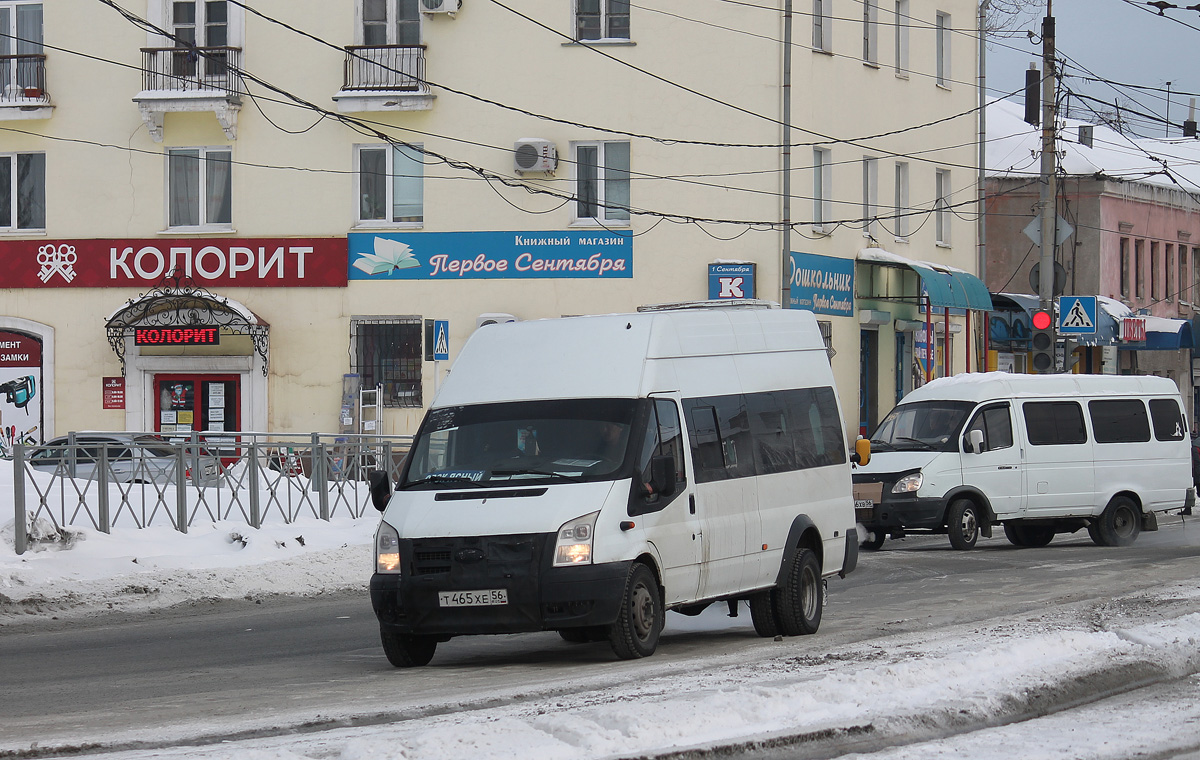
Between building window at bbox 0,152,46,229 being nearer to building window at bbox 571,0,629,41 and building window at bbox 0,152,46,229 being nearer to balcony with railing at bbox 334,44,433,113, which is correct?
balcony with railing at bbox 334,44,433,113

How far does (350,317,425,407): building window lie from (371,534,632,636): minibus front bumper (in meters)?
22.0

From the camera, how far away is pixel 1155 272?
182 ft

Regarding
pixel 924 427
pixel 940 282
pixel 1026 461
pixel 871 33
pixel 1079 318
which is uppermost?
pixel 871 33

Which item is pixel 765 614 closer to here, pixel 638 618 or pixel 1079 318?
pixel 638 618

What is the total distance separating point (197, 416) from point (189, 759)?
2677 cm

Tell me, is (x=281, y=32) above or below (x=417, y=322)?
above

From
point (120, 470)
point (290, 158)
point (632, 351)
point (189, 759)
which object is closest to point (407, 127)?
point (290, 158)

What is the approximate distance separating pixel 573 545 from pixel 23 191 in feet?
87.9

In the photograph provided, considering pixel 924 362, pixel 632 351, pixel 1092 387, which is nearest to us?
pixel 632 351

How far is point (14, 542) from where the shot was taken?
16688 millimetres

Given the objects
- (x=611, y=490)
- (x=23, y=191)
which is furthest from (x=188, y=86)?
(x=611, y=490)

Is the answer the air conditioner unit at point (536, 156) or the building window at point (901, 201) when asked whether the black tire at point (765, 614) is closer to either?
the air conditioner unit at point (536, 156)

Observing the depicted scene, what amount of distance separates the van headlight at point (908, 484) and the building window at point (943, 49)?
66.5 feet

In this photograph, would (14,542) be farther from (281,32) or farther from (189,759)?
(281,32)
